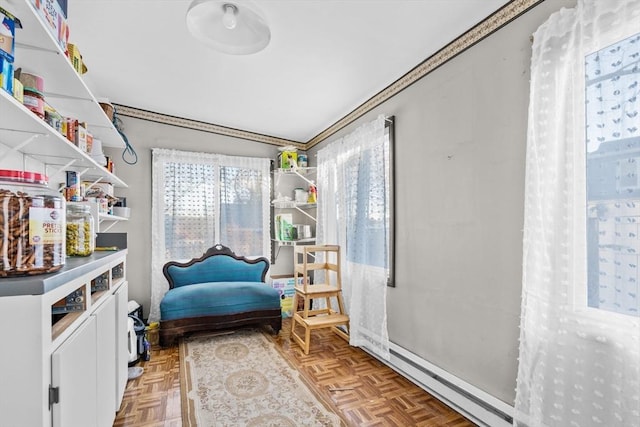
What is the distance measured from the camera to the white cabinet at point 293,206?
13.2 feet

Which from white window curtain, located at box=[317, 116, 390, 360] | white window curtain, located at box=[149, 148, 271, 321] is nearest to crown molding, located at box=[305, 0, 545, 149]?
white window curtain, located at box=[317, 116, 390, 360]

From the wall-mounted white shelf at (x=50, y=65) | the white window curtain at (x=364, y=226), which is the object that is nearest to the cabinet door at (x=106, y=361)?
the wall-mounted white shelf at (x=50, y=65)

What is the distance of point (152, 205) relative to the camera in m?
3.59

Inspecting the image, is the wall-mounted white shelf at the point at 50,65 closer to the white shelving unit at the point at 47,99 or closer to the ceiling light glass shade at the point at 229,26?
the white shelving unit at the point at 47,99

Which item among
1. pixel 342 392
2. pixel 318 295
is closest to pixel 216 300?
pixel 318 295

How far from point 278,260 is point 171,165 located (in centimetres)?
179

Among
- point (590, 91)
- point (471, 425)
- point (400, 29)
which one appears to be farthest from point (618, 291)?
point (400, 29)

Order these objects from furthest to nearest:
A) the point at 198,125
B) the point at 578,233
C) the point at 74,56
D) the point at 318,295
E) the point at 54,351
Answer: the point at 198,125 < the point at 318,295 < the point at 74,56 < the point at 578,233 < the point at 54,351

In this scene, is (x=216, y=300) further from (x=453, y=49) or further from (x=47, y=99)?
(x=453, y=49)

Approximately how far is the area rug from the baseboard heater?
2.40 ft

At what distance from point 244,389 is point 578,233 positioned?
2.17 metres

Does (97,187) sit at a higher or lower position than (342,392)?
higher

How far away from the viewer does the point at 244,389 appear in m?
2.19

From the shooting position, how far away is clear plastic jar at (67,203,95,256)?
1.39 m
